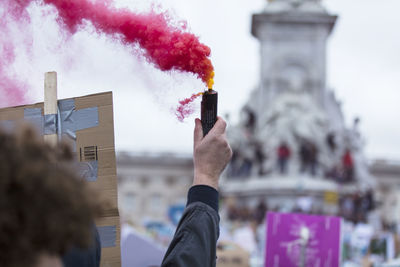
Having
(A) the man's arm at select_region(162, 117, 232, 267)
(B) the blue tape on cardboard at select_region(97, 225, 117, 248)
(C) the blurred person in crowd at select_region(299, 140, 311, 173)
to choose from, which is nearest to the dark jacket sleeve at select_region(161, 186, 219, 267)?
(A) the man's arm at select_region(162, 117, 232, 267)

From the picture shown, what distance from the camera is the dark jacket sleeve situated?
183cm

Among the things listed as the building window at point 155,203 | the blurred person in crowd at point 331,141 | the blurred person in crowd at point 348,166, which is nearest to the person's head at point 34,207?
the blurred person in crowd at point 348,166

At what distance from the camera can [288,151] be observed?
94.3 ft

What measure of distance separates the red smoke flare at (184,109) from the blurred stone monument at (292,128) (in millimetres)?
25975

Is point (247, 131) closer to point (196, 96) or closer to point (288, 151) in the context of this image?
point (288, 151)

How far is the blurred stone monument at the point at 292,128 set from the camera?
29.4m

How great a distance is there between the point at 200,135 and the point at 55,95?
1.54ft

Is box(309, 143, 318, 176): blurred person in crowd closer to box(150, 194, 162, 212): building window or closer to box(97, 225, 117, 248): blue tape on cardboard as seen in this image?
box(97, 225, 117, 248): blue tape on cardboard

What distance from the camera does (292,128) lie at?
31266mm

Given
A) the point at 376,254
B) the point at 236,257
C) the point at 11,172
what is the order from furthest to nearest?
the point at 376,254, the point at 236,257, the point at 11,172

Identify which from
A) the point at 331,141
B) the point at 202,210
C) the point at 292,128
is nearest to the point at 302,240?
the point at 202,210

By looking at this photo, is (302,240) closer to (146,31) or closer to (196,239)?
(146,31)

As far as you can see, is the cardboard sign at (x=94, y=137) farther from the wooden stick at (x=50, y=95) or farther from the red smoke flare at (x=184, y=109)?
the red smoke flare at (x=184, y=109)

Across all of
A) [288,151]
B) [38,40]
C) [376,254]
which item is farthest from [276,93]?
[38,40]
